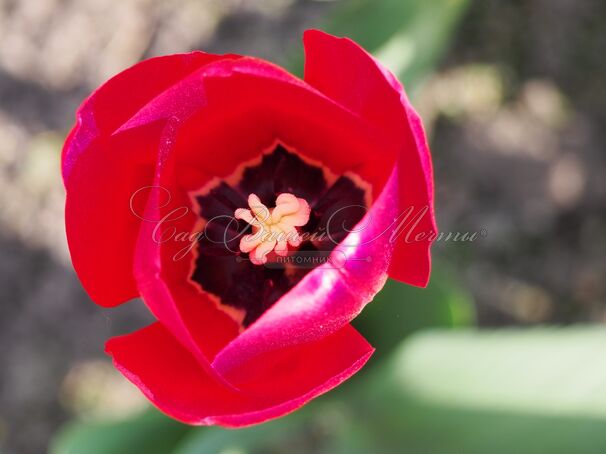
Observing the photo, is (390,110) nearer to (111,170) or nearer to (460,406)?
(111,170)

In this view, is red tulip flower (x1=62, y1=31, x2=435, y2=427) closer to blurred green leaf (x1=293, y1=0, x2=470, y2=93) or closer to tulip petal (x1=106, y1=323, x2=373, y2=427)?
tulip petal (x1=106, y1=323, x2=373, y2=427)

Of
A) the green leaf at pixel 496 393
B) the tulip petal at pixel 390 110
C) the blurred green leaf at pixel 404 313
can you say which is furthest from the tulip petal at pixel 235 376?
the blurred green leaf at pixel 404 313

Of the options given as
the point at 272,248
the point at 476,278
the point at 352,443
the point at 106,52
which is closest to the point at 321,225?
the point at 272,248

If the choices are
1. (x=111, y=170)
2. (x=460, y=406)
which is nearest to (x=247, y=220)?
(x=111, y=170)

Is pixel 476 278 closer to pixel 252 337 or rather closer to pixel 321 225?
pixel 321 225

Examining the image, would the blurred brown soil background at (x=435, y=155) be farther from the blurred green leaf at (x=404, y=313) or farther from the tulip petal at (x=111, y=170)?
the tulip petal at (x=111, y=170)

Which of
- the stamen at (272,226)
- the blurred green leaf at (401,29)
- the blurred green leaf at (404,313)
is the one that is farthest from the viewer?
the blurred green leaf at (404,313)
